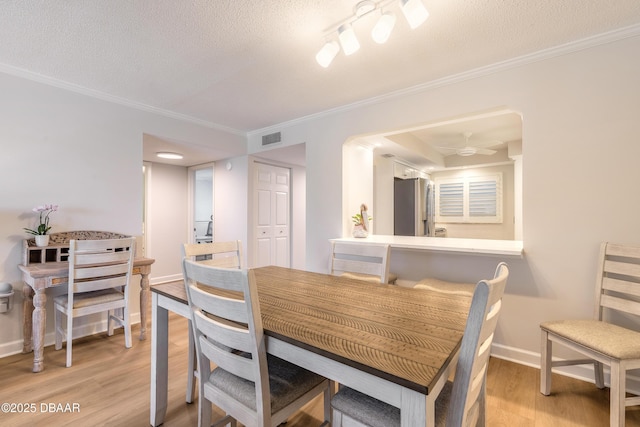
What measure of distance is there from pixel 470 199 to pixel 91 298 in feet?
18.7

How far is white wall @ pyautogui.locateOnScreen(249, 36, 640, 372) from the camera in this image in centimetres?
194

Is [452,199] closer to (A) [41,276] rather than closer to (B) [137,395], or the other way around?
(B) [137,395]

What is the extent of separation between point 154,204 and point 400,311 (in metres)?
4.73

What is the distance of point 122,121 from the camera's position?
3.08 m

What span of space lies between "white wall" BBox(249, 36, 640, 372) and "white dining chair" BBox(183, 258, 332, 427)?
6.01 feet

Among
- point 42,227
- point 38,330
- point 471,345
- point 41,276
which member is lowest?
point 38,330

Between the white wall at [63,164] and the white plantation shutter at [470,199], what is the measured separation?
194 inches

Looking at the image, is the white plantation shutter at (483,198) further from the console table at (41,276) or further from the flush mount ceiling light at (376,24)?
the console table at (41,276)

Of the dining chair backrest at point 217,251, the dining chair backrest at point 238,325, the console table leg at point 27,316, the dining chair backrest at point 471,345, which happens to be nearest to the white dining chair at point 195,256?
the dining chair backrest at point 217,251

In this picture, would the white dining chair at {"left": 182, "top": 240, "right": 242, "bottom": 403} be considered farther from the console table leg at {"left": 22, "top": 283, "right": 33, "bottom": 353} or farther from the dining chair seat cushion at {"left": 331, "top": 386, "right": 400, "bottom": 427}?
the console table leg at {"left": 22, "top": 283, "right": 33, "bottom": 353}

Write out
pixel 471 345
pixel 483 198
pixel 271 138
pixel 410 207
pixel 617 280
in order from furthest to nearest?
pixel 483 198, pixel 410 207, pixel 271 138, pixel 617 280, pixel 471 345

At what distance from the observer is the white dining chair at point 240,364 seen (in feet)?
3.35

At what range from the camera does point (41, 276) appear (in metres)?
2.25

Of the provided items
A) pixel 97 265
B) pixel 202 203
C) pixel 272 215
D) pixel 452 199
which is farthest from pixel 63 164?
pixel 452 199
